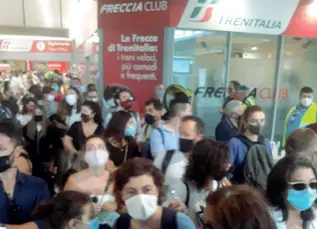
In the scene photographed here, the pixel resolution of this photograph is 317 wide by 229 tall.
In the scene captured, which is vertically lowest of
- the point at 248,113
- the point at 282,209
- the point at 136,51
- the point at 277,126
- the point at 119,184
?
the point at 277,126

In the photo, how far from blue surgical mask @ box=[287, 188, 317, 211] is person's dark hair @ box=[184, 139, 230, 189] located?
0.51 meters

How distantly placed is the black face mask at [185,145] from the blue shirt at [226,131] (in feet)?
3.46

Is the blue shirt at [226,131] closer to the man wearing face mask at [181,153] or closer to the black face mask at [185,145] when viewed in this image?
the man wearing face mask at [181,153]

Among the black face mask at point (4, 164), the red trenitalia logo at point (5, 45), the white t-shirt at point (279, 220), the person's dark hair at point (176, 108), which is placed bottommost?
the white t-shirt at point (279, 220)

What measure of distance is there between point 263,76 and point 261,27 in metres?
1.16

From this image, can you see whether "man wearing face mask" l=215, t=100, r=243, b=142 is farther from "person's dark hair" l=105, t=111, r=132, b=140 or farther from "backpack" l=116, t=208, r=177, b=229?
"backpack" l=116, t=208, r=177, b=229

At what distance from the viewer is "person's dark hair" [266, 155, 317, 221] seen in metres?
1.91

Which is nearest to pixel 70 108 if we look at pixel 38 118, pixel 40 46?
pixel 38 118

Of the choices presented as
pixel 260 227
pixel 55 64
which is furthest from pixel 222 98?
pixel 55 64

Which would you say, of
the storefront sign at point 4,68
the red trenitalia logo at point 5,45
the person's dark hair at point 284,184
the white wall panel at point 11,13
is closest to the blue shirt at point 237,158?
the person's dark hair at point 284,184

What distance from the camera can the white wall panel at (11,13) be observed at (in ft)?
45.1

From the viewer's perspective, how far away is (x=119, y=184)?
1.84 metres

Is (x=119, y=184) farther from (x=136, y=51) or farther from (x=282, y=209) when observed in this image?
(x=136, y=51)

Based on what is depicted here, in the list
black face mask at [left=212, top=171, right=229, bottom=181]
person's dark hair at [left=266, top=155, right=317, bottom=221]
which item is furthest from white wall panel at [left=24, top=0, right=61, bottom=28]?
person's dark hair at [left=266, top=155, right=317, bottom=221]
